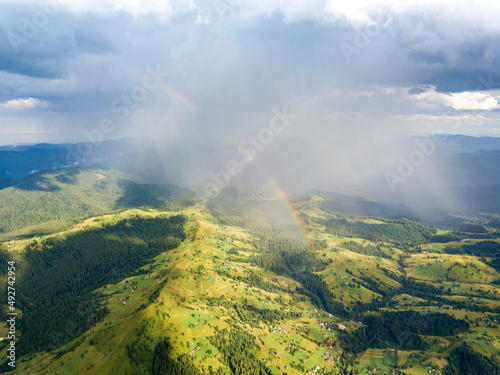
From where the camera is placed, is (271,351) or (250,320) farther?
(250,320)

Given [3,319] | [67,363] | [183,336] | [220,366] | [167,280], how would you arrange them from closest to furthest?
[67,363] < [220,366] < [183,336] < [3,319] < [167,280]

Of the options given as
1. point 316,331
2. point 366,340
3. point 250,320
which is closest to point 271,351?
point 250,320

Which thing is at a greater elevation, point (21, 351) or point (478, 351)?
point (21, 351)

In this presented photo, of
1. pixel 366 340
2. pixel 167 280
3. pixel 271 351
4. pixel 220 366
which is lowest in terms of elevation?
pixel 366 340

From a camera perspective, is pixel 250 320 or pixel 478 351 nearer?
pixel 478 351

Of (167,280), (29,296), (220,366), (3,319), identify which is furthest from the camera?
(29,296)

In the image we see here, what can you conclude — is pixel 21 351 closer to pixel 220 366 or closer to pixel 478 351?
pixel 220 366

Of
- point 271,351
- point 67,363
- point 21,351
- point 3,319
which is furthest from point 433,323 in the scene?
point 3,319

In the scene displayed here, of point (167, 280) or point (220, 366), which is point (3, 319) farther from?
point (220, 366)

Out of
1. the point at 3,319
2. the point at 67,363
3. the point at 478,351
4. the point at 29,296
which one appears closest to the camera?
the point at 67,363
